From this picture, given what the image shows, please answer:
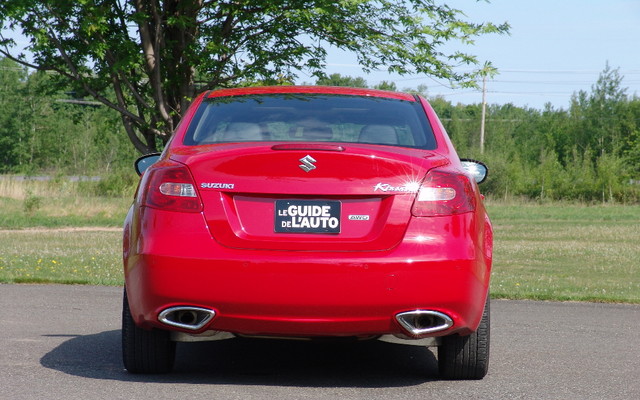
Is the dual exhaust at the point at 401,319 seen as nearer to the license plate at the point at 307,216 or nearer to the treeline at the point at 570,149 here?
the license plate at the point at 307,216

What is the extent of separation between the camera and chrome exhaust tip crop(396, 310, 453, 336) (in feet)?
15.0

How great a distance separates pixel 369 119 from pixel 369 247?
101cm

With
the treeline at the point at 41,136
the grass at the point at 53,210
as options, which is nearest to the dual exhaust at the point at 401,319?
the grass at the point at 53,210

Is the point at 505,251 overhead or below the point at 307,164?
below

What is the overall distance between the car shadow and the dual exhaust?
1.50 ft

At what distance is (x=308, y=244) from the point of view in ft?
14.8

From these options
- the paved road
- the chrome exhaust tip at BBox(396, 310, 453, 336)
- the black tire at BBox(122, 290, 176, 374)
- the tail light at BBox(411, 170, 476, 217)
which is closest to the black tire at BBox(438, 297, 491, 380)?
the paved road

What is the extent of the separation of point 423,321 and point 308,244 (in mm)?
692

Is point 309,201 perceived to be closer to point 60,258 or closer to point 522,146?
point 60,258

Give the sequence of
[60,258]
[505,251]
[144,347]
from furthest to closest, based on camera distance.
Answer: [505,251] < [60,258] < [144,347]

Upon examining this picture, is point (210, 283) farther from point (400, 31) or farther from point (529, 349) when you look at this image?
point (400, 31)

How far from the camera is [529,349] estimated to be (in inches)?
257

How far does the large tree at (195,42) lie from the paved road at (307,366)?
9568 millimetres

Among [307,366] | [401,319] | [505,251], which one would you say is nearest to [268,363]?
[307,366]
